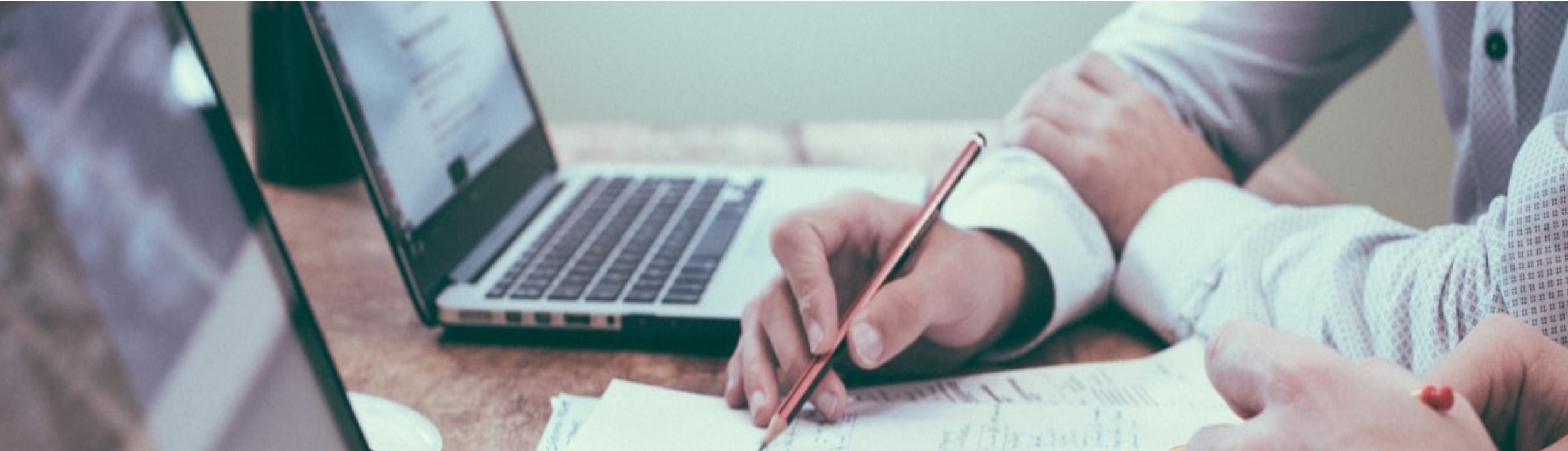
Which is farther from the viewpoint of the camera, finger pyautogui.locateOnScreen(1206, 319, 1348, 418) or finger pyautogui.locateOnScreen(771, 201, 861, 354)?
finger pyautogui.locateOnScreen(771, 201, 861, 354)

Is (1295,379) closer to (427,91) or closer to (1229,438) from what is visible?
(1229,438)

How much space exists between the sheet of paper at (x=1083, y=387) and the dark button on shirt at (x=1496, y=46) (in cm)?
36

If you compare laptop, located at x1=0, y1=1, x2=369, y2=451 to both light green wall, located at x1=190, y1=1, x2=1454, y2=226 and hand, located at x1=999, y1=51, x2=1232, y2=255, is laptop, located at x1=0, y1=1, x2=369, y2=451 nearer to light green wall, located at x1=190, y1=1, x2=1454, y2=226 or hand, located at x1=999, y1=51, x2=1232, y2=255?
hand, located at x1=999, y1=51, x2=1232, y2=255

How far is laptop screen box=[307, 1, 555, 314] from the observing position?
0.78m

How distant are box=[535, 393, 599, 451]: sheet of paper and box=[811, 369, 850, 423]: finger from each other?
0.12m

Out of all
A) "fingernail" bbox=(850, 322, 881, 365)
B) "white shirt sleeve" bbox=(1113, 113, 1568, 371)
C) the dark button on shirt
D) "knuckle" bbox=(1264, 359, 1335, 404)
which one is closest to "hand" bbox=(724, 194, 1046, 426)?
"fingernail" bbox=(850, 322, 881, 365)

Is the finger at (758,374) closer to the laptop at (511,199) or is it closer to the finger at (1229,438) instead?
the laptop at (511,199)

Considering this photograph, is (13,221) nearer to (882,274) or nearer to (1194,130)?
(882,274)

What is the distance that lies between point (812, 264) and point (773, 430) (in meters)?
0.11

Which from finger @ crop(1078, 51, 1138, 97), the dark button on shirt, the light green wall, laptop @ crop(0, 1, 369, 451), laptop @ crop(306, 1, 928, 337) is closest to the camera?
laptop @ crop(0, 1, 369, 451)

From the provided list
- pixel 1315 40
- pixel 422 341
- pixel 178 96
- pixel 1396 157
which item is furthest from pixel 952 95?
pixel 178 96

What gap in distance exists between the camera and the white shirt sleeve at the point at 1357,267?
627 mm

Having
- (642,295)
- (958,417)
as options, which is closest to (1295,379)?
(958,417)

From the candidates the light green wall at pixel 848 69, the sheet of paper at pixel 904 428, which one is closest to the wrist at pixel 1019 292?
the sheet of paper at pixel 904 428
